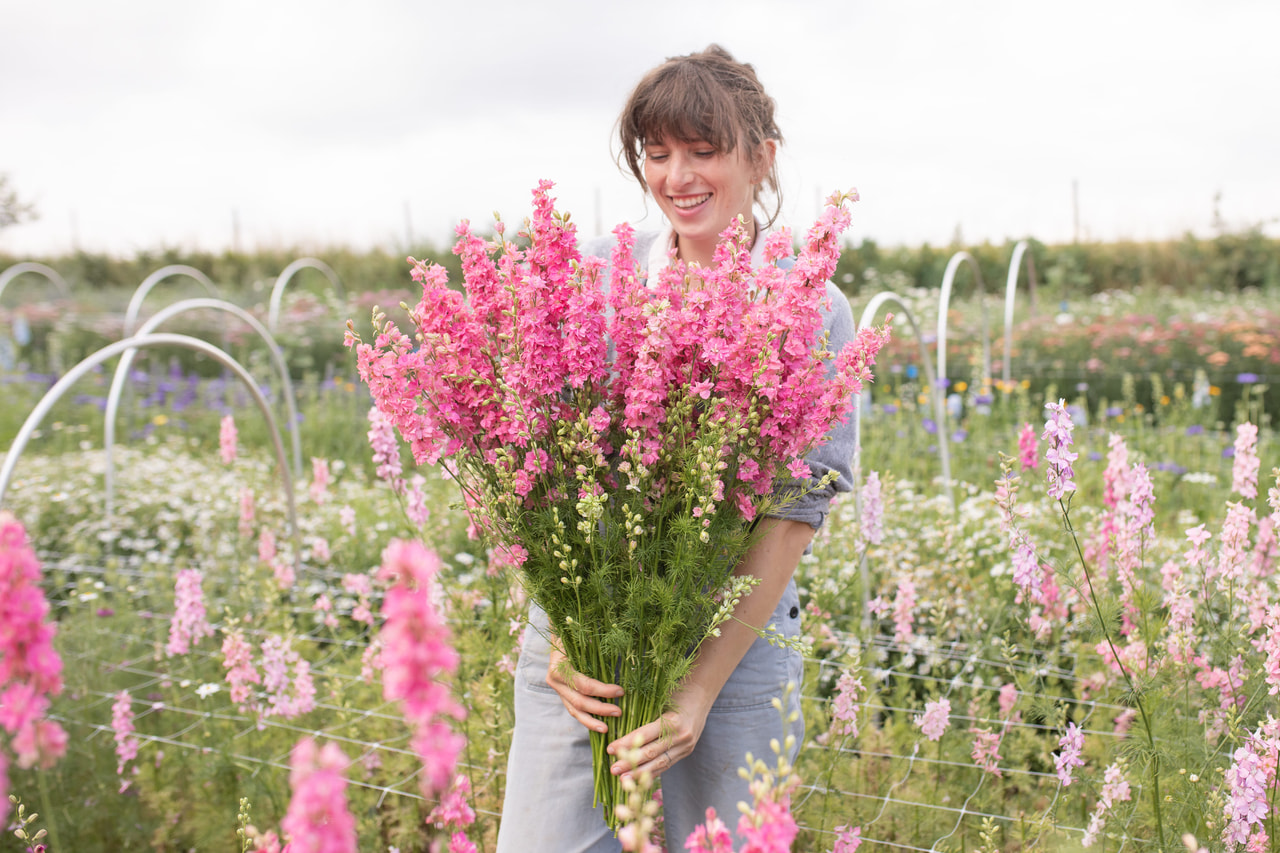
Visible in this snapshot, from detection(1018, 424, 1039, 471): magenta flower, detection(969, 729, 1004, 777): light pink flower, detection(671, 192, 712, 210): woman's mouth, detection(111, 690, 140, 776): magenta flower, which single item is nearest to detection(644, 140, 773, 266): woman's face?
detection(671, 192, 712, 210): woman's mouth

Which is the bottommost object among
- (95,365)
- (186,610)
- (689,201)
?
(186,610)

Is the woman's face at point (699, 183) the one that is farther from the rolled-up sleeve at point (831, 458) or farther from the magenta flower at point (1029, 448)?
the magenta flower at point (1029, 448)

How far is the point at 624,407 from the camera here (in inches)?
65.1

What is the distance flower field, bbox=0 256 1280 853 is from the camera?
1865 mm

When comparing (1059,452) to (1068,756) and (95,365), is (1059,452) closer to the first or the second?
(1068,756)

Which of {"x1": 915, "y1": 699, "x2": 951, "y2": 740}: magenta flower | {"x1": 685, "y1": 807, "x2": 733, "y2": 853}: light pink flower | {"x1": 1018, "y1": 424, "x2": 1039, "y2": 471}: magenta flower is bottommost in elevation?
{"x1": 915, "y1": 699, "x2": 951, "y2": 740}: magenta flower

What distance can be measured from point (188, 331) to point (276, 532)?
8250mm

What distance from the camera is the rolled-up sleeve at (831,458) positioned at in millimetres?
1944

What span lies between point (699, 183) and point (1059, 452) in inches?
36.8

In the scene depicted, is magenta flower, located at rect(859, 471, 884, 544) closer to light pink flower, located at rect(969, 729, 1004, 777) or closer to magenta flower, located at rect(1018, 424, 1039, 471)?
magenta flower, located at rect(1018, 424, 1039, 471)

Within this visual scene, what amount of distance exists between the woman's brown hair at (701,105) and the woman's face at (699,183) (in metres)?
0.02

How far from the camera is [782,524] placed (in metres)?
1.92

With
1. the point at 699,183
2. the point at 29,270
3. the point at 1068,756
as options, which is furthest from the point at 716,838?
the point at 29,270

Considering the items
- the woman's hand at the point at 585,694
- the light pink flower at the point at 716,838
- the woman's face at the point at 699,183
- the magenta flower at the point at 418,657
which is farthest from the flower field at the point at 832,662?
the woman's face at the point at 699,183
